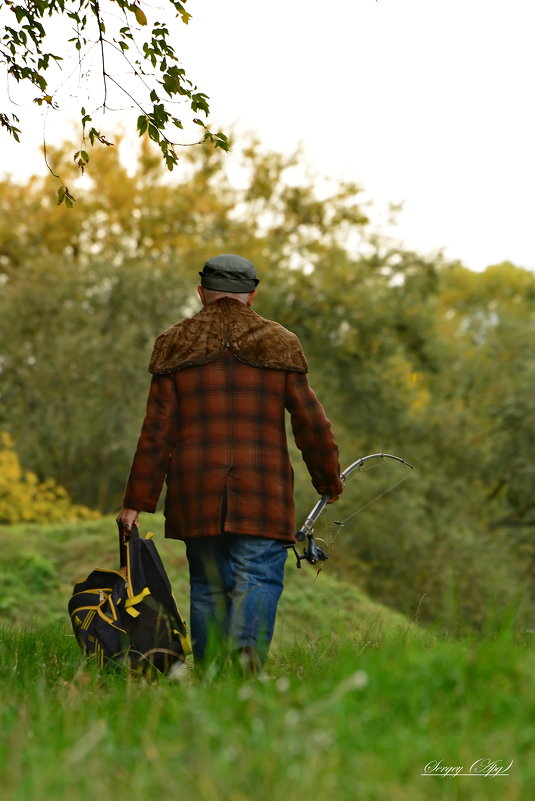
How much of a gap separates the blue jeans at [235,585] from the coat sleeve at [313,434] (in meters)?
0.43

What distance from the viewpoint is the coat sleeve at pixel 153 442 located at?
518 cm

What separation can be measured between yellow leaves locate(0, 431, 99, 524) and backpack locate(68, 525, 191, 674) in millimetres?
15137

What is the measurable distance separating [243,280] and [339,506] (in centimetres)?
1690

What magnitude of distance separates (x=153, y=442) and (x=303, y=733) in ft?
8.36

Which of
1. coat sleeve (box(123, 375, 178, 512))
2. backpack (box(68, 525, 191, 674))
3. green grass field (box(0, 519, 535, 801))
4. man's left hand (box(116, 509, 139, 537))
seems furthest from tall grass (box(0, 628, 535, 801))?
coat sleeve (box(123, 375, 178, 512))

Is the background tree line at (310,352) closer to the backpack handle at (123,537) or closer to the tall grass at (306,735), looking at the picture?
the backpack handle at (123,537)

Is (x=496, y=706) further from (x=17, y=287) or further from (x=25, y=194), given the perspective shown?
(x=25, y=194)

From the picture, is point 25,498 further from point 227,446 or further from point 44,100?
point 227,446

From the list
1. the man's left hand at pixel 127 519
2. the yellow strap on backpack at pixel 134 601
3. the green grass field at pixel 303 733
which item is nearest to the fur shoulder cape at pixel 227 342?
the man's left hand at pixel 127 519

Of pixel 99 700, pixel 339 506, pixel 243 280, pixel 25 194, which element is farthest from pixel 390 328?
pixel 99 700

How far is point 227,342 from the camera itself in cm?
510

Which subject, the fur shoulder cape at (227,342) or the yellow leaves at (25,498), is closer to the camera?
the fur shoulder cape at (227,342)

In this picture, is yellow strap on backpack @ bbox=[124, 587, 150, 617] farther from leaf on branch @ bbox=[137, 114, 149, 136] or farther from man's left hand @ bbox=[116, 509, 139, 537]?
leaf on branch @ bbox=[137, 114, 149, 136]

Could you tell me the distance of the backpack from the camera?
15.9 feet
